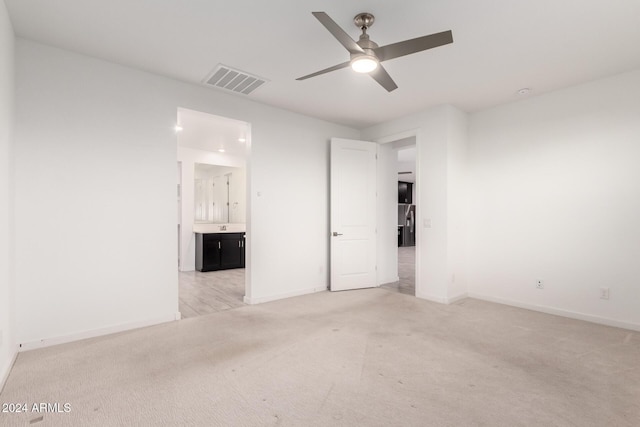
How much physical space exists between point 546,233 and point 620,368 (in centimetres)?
178

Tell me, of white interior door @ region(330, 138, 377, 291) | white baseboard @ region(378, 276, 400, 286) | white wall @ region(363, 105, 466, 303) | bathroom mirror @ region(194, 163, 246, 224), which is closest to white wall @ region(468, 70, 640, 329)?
white wall @ region(363, 105, 466, 303)

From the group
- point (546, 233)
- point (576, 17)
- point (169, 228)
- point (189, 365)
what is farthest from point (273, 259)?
point (576, 17)

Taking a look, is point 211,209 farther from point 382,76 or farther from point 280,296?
point 382,76

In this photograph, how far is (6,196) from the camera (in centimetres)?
235

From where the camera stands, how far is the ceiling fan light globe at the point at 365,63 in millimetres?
2303

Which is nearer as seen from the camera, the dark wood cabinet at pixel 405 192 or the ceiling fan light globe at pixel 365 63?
the ceiling fan light globe at pixel 365 63

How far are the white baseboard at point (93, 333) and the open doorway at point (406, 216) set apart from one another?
10.8 feet

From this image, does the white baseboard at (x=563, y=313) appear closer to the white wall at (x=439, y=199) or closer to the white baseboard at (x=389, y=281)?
the white wall at (x=439, y=199)

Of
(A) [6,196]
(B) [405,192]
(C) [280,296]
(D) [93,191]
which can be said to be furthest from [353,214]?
(B) [405,192]

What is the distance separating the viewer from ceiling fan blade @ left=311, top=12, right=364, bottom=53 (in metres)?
1.86

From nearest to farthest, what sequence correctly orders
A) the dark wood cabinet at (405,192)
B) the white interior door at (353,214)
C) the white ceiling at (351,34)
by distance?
the white ceiling at (351,34), the white interior door at (353,214), the dark wood cabinet at (405,192)

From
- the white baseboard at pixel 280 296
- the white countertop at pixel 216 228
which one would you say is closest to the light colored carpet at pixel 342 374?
the white baseboard at pixel 280 296

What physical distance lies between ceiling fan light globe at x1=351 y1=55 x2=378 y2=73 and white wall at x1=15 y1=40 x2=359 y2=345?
212cm

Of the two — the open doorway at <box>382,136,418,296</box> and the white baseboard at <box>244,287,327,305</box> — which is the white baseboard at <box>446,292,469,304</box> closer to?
the open doorway at <box>382,136,418,296</box>
